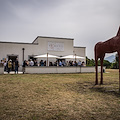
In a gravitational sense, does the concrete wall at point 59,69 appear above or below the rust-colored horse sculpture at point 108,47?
below

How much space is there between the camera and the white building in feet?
75.3

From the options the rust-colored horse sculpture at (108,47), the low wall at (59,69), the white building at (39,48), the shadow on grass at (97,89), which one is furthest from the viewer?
the white building at (39,48)

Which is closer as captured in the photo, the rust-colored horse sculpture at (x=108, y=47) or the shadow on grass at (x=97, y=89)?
the shadow on grass at (x=97, y=89)

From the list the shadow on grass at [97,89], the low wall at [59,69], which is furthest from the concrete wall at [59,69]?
A: the shadow on grass at [97,89]

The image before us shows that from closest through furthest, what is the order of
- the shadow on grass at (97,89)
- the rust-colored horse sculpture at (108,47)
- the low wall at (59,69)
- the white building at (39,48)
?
the shadow on grass at (97,89) → the rust-colored horse sculpture at (108,47) → the low wall at (59,69) → the white building at (39,48)

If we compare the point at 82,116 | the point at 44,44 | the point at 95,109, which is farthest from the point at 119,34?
the point at 44,44

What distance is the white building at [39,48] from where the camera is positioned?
2294 centimetres

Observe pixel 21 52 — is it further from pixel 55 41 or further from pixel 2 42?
pixel 55 41

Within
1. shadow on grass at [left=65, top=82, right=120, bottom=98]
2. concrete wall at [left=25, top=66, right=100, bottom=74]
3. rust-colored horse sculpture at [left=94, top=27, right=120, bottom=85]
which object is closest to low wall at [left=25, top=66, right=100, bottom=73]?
concrete wall at [left=25, top=66, right=100, bottom=74]

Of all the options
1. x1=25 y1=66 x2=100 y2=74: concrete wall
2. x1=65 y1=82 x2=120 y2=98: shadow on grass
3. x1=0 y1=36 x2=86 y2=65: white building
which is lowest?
x1=65 y1=82 x2=120 y2=98: shadow on grass

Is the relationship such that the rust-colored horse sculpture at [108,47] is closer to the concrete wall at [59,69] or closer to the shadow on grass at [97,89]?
the shadow on grass at [97,89]

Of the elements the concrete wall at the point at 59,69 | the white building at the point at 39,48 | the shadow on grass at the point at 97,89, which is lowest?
the shadow on grass at the point at 97,89

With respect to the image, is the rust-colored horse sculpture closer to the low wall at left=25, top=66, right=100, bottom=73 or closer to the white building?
the low wall at left=25, top=66, right=100, bottom=73

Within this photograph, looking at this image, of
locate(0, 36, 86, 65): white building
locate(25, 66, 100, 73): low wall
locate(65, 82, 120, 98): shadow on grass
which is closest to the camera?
locate(65, 82, 120, 98): shadow on grass
